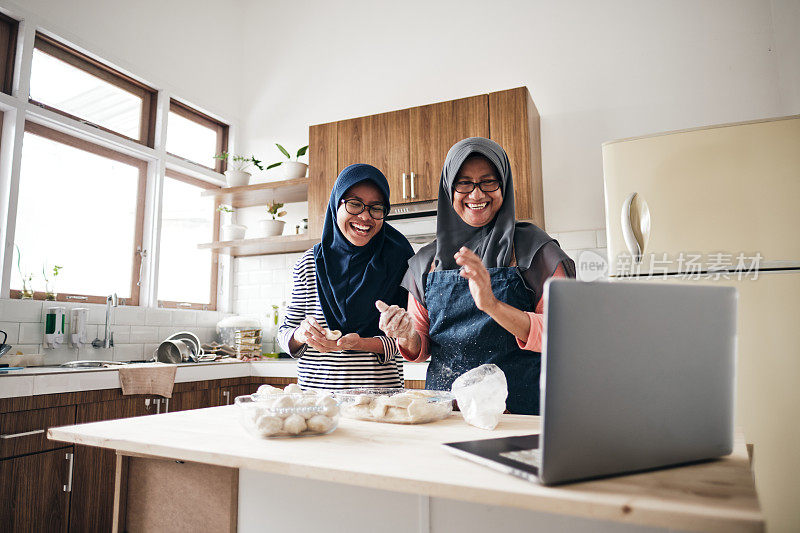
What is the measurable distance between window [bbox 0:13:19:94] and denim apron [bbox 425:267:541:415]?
2832 mm

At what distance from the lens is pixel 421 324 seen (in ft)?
5.36

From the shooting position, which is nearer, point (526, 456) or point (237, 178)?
point (526, 456)

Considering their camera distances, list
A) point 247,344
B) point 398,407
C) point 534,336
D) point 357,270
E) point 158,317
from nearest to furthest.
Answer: point 398,407
point 534,336
point 357,270
point 158,317
point 247,344

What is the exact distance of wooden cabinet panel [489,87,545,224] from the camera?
293cm

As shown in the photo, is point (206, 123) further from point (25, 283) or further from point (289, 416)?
point (289, 416)

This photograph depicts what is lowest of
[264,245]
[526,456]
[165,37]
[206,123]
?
[526,456]

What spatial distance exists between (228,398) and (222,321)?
0.76 m

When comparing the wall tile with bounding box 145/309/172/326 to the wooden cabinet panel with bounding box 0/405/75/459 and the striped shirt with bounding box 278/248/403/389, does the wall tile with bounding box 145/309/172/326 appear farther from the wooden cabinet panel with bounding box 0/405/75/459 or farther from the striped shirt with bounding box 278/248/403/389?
the striped shirt with bounding box 278/248/403/389

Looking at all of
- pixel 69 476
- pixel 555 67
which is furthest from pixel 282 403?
pixel 555 67

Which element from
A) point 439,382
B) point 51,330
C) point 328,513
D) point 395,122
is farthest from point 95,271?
point 328,513

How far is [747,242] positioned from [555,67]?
5.96 feet

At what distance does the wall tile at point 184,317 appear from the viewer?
12.2 feet

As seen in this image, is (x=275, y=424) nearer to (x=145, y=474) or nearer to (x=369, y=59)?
(x=145, y=474)

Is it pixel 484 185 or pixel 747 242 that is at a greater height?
pixel 484 185
